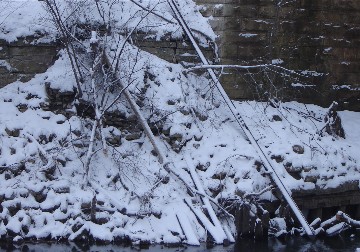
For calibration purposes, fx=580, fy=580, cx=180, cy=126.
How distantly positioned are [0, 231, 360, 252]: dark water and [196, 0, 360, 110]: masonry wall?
3940 millimetres

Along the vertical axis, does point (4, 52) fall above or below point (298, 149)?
above

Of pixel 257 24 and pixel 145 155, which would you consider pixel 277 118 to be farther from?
pixel 145 155

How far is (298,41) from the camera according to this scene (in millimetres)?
13031

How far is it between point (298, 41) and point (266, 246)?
17.8 ft

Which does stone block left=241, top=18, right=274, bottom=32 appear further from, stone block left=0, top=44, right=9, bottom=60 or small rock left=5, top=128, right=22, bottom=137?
small rock left=5, top=128, right=22, bottom=137

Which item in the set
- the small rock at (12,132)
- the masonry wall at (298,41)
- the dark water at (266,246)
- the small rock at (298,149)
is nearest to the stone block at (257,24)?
the masonry wall at (298,41)

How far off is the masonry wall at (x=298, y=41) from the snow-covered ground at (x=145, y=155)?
517mm

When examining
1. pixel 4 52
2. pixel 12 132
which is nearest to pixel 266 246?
pixel 12 132

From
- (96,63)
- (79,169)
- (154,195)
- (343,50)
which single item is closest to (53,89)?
(96,63)

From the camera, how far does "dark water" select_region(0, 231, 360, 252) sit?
8742mm

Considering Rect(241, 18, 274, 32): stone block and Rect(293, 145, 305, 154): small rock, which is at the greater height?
Rect(241, 18, 274, 32): stone block

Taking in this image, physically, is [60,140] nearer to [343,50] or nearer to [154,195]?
[154,195]

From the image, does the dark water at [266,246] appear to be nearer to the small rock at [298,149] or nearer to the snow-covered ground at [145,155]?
the snow-covered ground at [145,155]

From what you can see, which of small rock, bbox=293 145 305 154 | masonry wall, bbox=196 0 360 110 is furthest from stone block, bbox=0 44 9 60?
small rock, bbox=293 145 305 154
